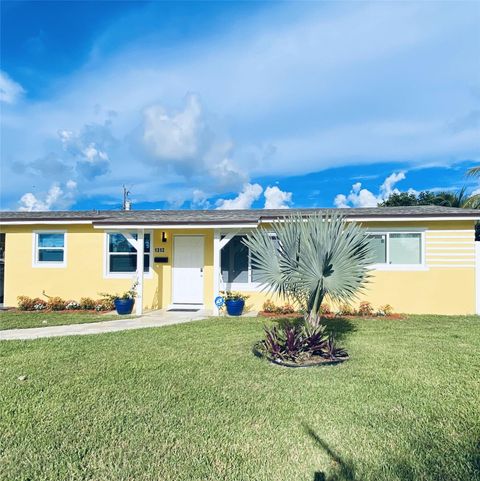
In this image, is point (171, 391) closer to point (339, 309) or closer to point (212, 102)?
point (339, 309)

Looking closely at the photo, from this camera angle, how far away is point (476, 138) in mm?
16594

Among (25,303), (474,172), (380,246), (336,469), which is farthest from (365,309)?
(474,172)

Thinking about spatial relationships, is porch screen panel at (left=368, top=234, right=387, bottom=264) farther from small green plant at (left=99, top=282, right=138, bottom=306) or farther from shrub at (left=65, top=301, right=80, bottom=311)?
shrub at (left=65, top=301, right=80, bottom=311)

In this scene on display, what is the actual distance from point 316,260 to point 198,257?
6.91m

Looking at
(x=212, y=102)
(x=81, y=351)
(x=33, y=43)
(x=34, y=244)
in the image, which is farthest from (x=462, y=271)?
(x=33, y=43)

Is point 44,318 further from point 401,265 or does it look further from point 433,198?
point 433,198

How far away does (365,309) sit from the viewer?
36.3 ft

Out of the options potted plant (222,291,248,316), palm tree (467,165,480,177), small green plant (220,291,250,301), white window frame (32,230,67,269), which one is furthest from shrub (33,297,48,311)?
palm tree (467,165,480,177)

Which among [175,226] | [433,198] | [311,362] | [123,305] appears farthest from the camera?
[433,198]

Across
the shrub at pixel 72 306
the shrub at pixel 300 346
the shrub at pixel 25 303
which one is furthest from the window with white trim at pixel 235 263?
the shrub at pixel 25 303

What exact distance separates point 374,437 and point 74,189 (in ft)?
138

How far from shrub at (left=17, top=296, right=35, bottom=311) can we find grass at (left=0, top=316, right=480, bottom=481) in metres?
5.78

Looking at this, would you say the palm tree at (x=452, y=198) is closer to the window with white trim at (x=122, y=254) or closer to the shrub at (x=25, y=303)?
the window with white trim at (x=122, y=254)

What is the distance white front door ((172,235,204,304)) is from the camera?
12281mm
